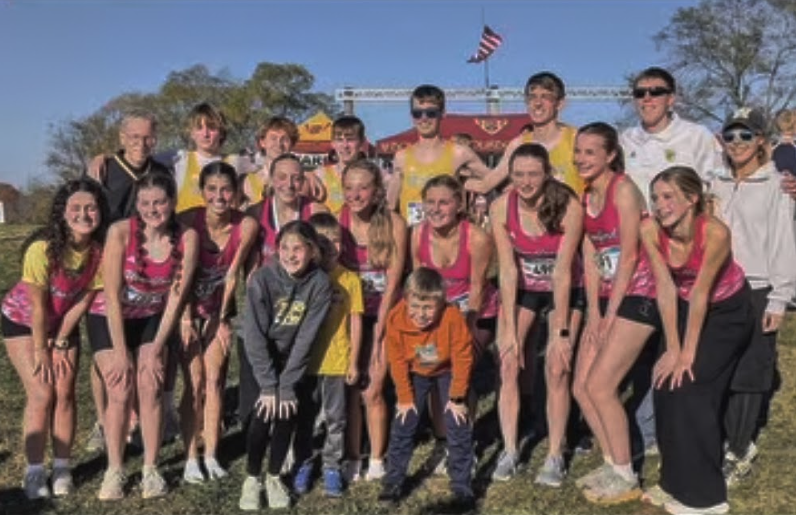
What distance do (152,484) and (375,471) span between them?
1.29 metres

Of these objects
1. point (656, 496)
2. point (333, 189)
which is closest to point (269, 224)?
point (333, 189)

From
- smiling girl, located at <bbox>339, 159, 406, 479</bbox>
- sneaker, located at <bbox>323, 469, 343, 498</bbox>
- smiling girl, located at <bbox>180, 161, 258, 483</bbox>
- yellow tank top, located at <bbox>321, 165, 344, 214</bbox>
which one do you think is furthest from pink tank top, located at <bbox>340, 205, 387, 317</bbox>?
sneaker, located at <bbox>323, 469, 343, 498</bbox>

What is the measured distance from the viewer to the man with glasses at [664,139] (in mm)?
5520

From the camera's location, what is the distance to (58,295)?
5.07 metres

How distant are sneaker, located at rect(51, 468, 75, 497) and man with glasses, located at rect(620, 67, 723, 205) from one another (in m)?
3.84

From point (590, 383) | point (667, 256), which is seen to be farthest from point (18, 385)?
point (667, 256)

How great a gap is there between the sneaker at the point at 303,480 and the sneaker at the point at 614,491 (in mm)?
1577

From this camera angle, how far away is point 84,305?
516 cm

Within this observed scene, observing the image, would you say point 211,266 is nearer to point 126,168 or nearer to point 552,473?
point 126,168

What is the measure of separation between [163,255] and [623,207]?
2.59 m

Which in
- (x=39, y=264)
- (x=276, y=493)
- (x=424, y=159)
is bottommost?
(x=276, y=493)

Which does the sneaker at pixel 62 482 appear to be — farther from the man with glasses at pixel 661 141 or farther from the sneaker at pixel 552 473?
the man with glasses at pixel 661 141

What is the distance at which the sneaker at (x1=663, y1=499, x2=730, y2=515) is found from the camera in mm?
4664

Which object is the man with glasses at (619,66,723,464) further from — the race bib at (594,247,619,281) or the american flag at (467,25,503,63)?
the american flag at (467,25,503,63)
